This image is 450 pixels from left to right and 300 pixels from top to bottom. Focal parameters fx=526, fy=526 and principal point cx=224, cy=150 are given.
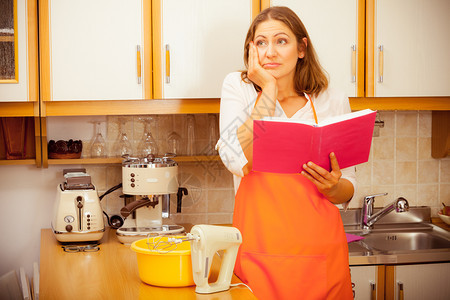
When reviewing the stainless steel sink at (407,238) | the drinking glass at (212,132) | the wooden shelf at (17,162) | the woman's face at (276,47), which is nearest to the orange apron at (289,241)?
the woman's face at (276,47)

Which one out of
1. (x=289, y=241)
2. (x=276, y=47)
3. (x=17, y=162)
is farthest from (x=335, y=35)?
(x=17, y=162)

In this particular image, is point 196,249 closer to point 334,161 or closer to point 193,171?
point 334,161

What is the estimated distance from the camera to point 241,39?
2285mm

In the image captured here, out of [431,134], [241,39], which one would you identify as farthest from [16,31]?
[431,134]

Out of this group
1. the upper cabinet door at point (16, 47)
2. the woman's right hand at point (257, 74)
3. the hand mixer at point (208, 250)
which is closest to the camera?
the hand mixer at point (208, 250)

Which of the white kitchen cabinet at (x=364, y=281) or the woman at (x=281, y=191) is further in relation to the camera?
the white kitchen cabinet at (x=364, y=281)

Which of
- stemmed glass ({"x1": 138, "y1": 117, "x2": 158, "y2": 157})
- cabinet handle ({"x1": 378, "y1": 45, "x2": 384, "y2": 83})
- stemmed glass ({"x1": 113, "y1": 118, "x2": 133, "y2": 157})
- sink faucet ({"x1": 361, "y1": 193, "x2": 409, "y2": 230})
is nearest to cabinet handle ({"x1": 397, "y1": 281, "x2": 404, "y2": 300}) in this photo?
sink faucet ({"x1": 361, "y1": 193, "x2": 409, "y2": 230})

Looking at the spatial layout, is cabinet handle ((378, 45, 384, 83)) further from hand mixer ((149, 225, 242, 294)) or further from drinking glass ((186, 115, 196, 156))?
hand mixer ((149, 225, 242, 294))

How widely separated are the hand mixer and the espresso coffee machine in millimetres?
670

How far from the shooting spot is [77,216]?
2.15 metres

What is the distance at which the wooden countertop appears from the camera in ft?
4.97

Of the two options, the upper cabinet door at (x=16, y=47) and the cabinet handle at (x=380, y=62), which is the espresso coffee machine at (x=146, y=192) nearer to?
the upper cabinet door at (x=16, y=47)

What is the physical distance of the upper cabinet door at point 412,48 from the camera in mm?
2365

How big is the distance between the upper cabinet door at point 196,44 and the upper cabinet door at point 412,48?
2.05 ft
